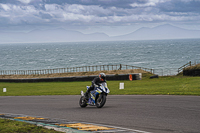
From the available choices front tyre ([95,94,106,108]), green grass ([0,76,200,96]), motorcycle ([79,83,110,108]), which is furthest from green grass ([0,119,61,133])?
green grass ([0,76,200,96])

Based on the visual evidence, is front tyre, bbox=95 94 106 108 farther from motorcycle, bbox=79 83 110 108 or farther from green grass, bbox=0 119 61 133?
green grass, bbox=0 119 61 133

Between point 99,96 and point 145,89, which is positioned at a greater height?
point 99,96

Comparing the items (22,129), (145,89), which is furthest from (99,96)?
(145,89)

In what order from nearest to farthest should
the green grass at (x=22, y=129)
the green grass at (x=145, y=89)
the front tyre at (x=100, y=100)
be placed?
the green grass at (x=22, y=129)
the front tyre at (x=100, y=100)
the green grass at (x=145, y=89)

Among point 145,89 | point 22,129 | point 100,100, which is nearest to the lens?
point 22,129

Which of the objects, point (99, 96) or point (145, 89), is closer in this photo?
point (99, 96)

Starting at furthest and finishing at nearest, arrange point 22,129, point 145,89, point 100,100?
point 145,89, point 100,100, point 22,129

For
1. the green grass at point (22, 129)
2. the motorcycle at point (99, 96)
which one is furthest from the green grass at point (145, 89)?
the green grass at point (22, 129)

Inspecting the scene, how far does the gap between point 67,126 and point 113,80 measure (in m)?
Answer: 31.0

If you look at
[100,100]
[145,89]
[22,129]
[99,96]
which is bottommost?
[22,129]

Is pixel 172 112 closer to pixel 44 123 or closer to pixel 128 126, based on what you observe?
pixel 128 126

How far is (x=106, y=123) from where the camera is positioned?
9492 millimetres

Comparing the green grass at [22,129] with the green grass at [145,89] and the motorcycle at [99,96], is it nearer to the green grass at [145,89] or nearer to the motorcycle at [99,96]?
the motorcycle at [99,96]

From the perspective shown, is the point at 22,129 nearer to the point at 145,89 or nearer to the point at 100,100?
the point at 100,100
